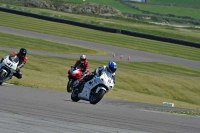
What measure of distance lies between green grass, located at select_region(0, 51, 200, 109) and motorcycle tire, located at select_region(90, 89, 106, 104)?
20.0ft

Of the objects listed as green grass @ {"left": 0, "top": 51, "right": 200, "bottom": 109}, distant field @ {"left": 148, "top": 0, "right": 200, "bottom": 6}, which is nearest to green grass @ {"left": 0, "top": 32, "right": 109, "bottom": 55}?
green grass @ {"left": 0, "top": 51, "right": 200, "bottom": 109}

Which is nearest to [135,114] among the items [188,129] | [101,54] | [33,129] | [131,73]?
[188,129]

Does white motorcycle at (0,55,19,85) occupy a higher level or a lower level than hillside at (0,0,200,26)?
higher

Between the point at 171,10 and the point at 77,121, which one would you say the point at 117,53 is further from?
the point at 171,10

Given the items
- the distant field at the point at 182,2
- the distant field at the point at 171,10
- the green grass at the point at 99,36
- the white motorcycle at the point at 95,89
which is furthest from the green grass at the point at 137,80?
the distant field at the point at 182,2

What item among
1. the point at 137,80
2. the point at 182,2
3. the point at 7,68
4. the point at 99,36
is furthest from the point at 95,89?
the point at 182,2

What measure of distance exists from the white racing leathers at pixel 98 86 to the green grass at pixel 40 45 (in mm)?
25075

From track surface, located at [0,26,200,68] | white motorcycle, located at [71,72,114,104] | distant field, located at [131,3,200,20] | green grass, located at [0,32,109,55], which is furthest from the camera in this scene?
distant field, located at [131,3,200,20]

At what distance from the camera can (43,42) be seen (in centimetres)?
4622

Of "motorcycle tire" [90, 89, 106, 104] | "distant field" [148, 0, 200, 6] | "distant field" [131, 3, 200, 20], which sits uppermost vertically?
"motorcycle tire" [90, 89, 106, 104]

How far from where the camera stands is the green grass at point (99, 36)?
51.2 meters

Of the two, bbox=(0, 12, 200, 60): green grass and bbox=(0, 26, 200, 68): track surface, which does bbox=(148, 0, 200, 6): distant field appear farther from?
bbox=(0, 26, 200, 68): track surface

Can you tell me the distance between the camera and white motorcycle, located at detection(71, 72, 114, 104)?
51.4 ft

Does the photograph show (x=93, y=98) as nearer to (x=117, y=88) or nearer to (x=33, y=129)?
(x=33, y=129)
